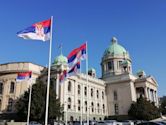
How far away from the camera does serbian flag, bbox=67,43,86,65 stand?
945 inches

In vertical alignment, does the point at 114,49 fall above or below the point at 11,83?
above

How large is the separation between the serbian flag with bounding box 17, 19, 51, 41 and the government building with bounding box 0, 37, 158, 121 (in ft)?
99.4

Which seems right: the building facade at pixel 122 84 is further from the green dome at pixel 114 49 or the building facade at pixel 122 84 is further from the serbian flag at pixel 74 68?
the serbian flag at pixel 74 68

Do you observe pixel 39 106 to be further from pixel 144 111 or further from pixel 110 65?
pixel 110 65

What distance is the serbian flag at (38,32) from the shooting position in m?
17.6

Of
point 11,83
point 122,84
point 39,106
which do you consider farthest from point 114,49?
point 39,106

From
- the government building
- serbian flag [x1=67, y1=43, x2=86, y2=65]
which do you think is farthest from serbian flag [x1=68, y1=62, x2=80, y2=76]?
the government building

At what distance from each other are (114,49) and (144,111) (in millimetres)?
29080

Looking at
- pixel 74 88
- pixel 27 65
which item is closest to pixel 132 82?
pixel 74 88

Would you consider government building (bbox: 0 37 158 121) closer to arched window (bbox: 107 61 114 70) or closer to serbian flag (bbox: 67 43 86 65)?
arched window (bbox: 107 61 114 70)

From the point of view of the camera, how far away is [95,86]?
231 feet

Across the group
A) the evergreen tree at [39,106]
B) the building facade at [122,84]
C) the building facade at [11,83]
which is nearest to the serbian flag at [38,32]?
the evergreen tree at [39,106]

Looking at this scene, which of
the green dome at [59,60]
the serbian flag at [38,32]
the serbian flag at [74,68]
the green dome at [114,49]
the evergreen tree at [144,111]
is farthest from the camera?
the green dome at [114,49]

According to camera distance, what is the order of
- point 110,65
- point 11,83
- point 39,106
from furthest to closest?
point 110,65 → point 11,83 → point 39,106
